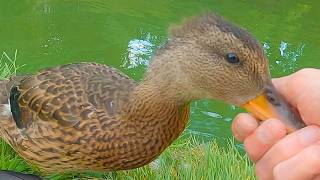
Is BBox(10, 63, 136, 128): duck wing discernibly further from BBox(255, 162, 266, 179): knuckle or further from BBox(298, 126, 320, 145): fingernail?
BBox(298, 126, 320, 145): fingernail

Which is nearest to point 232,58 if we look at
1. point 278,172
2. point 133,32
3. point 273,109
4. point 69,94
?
point 273,109

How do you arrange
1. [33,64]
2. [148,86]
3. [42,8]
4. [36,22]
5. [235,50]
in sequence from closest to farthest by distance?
[235,50] → [148,86] → [33,64] → [36,22] → [42,8]

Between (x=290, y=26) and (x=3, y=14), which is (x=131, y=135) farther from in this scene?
(x=290, y=26)

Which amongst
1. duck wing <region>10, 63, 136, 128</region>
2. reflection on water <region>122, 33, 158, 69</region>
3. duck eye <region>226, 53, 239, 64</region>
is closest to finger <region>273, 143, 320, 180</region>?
duck eye <region>226, 53, 239, 64</region>

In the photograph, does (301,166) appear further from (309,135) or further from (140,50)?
(140,50)

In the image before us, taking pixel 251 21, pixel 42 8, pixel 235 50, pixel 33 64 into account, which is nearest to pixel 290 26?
pixel 251 21
